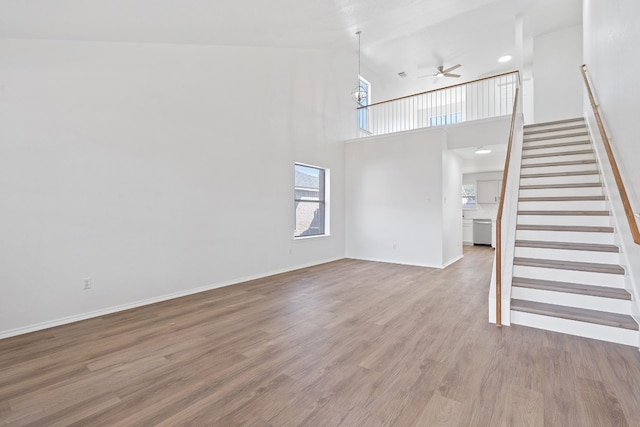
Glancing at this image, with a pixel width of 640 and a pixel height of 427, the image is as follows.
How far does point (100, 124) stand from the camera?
3240 millimetres

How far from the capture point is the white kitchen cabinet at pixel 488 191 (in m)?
8.89

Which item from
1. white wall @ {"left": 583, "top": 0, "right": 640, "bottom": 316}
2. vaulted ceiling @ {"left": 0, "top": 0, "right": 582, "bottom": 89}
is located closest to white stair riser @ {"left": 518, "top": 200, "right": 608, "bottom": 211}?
white wall @ {"left": 583, "top": 0, "right": 640, "bottom": 316}

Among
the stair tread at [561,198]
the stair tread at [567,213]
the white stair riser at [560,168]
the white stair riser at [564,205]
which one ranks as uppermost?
the white stair riser at [560,168]

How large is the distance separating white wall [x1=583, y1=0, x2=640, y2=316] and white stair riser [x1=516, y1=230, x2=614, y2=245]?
0.27 m

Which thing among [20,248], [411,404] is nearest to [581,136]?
[411,404]

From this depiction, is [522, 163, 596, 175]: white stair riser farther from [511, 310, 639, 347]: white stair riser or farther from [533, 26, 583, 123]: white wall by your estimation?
[533, 26, 583, 123]: white wall

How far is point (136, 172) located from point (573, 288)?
4947mm

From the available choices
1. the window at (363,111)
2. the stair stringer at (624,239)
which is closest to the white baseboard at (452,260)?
the stair stringer at (624,239)

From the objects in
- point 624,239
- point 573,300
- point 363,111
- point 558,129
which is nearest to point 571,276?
point 573,300

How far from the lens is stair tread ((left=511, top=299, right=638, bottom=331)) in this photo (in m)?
2.51

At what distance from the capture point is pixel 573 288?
295 centimetres

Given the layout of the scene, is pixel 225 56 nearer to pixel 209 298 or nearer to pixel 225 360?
pixel 209 298

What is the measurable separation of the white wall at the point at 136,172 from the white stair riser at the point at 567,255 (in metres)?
3.64

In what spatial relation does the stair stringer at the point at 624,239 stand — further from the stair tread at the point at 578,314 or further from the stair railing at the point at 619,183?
the stair railing at the point at 619,183
